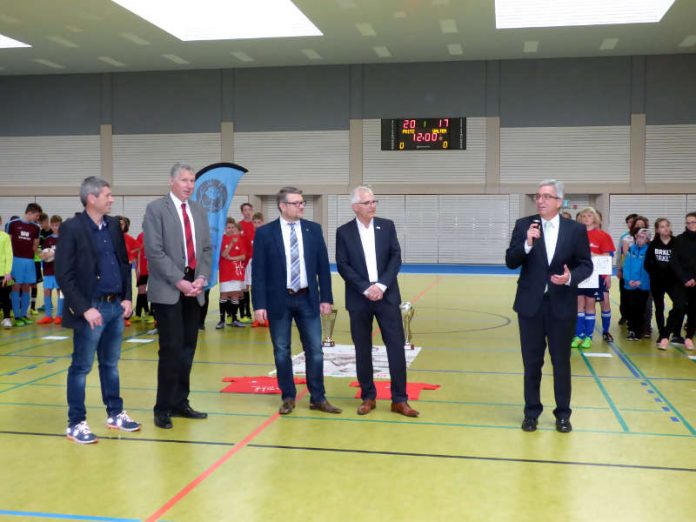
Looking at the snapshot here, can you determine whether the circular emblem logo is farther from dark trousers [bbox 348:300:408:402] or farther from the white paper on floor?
dark trousers [bbox 348:300:408:402]

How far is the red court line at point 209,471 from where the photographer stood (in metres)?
3.66

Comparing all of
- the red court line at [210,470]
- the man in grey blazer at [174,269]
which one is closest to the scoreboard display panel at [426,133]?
the red court line at [210,470]

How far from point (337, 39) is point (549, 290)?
16549 mm

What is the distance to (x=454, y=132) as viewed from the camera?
22.9 m

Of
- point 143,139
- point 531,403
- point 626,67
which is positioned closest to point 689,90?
point 626,67

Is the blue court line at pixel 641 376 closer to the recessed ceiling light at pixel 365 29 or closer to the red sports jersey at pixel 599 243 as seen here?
the red sports jersey at pixel 599 243

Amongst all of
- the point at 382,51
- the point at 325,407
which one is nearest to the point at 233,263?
the point at 325,407

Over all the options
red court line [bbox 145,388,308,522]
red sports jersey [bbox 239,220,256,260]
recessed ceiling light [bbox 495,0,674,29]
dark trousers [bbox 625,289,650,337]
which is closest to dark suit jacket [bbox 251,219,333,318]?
red court line [bbox 145,388,308,522]

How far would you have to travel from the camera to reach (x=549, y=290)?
502cm

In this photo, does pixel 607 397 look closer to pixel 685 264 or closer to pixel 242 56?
pixel 685 264

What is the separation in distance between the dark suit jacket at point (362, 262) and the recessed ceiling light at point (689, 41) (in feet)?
57.9

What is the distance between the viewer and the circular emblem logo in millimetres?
8180

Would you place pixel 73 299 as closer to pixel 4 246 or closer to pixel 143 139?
pixel 4 246

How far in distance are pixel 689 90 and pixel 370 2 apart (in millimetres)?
11177
